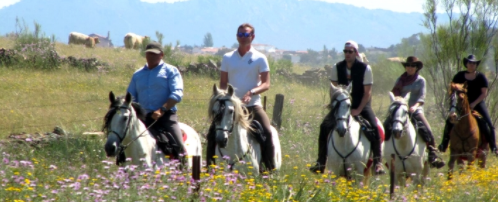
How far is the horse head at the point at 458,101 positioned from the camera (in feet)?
37.0

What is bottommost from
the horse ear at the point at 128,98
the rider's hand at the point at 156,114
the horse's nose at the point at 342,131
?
the horse's nose at the point at 342,131

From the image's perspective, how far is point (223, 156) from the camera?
8031 mm

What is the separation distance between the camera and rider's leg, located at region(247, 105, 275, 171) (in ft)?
27.7

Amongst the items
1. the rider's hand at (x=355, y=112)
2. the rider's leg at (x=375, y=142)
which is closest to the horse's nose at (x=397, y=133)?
the rider's leg at (x=375, y=142)

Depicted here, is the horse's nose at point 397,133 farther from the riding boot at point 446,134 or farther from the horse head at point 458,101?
the riding boot at point 446,134

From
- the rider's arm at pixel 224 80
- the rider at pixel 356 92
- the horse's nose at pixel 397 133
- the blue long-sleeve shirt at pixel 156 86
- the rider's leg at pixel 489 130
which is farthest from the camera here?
the rider's leg at pixel 489 130

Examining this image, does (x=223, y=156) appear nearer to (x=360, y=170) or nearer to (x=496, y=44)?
(x=360, y=170)

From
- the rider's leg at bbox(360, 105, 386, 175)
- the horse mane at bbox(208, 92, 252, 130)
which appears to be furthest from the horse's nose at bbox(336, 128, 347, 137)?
the horse mane at bbox(208, 92, 252, 130)

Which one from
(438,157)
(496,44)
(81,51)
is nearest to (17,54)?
(81,51)

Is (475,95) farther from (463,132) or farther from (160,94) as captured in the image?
(160,94)

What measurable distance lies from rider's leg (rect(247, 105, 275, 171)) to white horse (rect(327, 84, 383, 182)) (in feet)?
2.60

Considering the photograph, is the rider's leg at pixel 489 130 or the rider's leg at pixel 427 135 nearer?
the rider's leg at pixel 427 135

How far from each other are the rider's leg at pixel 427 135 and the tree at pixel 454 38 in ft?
29.0

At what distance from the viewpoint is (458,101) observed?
11.4m
